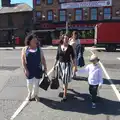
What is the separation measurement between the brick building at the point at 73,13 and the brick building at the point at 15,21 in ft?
8.21

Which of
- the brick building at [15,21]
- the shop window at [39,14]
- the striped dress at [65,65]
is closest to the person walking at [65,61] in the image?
the striped dress at [65,65]

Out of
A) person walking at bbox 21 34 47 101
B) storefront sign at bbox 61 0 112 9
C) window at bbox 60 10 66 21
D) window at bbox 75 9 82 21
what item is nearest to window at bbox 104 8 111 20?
storefront sign at bbox 61 0 112 9

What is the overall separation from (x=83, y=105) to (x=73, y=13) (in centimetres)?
4351

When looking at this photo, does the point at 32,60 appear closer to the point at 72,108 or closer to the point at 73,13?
the point at 72,108

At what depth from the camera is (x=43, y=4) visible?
52.5 metres

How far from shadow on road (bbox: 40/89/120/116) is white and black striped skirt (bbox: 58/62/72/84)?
528 millimetres

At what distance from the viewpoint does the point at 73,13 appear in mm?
50906

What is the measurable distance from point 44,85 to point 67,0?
143 ft

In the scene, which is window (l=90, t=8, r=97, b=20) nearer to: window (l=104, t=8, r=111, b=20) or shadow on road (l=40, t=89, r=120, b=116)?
window (l=104, t=8, r=111, b=20)

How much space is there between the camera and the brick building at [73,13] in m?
49.1

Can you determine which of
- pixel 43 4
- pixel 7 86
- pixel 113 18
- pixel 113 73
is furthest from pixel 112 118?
pixel 43 4

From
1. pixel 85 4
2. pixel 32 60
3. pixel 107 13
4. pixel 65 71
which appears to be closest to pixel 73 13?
pixel 85 4

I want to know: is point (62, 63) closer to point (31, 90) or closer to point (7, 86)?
point (31, 90)

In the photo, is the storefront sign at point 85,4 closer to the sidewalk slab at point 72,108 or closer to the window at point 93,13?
the window at point 93,13
